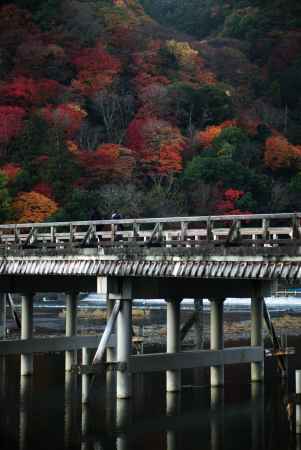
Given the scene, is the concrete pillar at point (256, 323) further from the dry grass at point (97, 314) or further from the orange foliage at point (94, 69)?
the orange foliage at point (94, 69)

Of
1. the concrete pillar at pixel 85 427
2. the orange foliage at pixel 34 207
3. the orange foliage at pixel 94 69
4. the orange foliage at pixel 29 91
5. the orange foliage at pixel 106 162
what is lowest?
the concrete pillar at pixel 85 427

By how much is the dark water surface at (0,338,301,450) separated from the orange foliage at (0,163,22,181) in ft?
157

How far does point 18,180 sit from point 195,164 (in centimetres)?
1676

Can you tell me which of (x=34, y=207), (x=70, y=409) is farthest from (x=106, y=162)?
(x=70, y=409)

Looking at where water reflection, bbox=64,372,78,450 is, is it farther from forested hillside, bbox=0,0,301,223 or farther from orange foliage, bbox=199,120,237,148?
orange foliage, bbox=199,120,237,148

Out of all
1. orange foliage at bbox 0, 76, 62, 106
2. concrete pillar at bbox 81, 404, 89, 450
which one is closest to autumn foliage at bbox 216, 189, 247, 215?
orange foliage at bbox 0, 76, 62, 106

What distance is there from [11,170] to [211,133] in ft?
72.9

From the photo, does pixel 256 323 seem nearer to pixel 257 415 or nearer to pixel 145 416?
pixel 257 415

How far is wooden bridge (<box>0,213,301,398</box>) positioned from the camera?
27.4 metres

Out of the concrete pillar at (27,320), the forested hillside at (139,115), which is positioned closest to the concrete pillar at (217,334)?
the concrete pillar at (27,320)

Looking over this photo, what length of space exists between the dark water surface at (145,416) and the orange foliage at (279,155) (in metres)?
62.7

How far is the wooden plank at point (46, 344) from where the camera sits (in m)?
40.3

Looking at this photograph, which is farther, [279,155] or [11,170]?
[279,155]

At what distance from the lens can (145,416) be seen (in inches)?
1328
